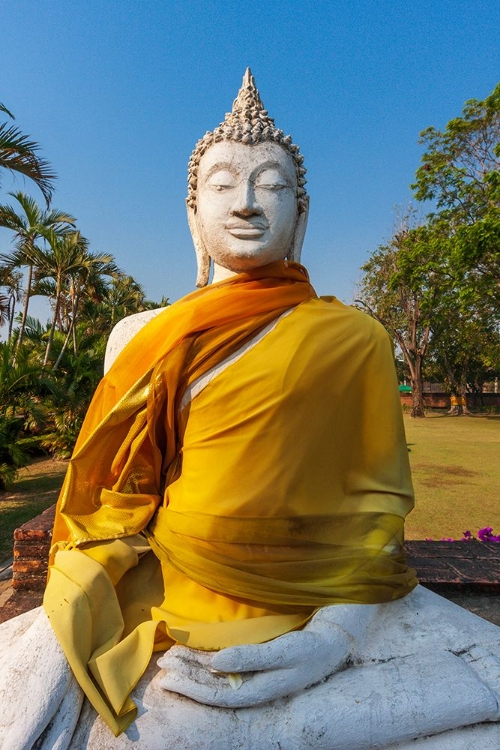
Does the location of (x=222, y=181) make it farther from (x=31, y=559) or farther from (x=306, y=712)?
(x=31, y=559)

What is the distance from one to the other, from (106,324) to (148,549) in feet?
72.6

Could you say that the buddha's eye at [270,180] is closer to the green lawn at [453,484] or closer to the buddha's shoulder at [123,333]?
the buddha's shoulder at [123,333]

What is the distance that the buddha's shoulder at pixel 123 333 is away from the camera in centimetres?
184

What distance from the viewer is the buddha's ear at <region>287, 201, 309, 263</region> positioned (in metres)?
1.93

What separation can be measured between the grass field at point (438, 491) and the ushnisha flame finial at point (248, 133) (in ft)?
14.2

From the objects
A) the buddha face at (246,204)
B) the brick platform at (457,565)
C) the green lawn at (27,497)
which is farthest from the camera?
the green lawn at (27,497)

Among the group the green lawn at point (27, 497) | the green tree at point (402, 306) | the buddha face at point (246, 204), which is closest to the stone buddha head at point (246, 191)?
the buddha face at point (246, 204)

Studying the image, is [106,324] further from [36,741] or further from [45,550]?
[36,741]

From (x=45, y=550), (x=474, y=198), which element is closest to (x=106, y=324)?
(x=474, y=198)

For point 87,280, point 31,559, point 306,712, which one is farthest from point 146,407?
point 87,280

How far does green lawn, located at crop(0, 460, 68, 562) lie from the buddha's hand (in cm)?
431

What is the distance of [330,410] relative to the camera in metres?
1.51

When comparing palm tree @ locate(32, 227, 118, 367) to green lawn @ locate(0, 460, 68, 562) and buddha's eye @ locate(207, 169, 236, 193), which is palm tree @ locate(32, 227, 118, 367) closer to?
green lawn @ locate(0, 460, 68, 562)

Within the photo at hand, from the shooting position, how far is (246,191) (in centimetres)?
161
